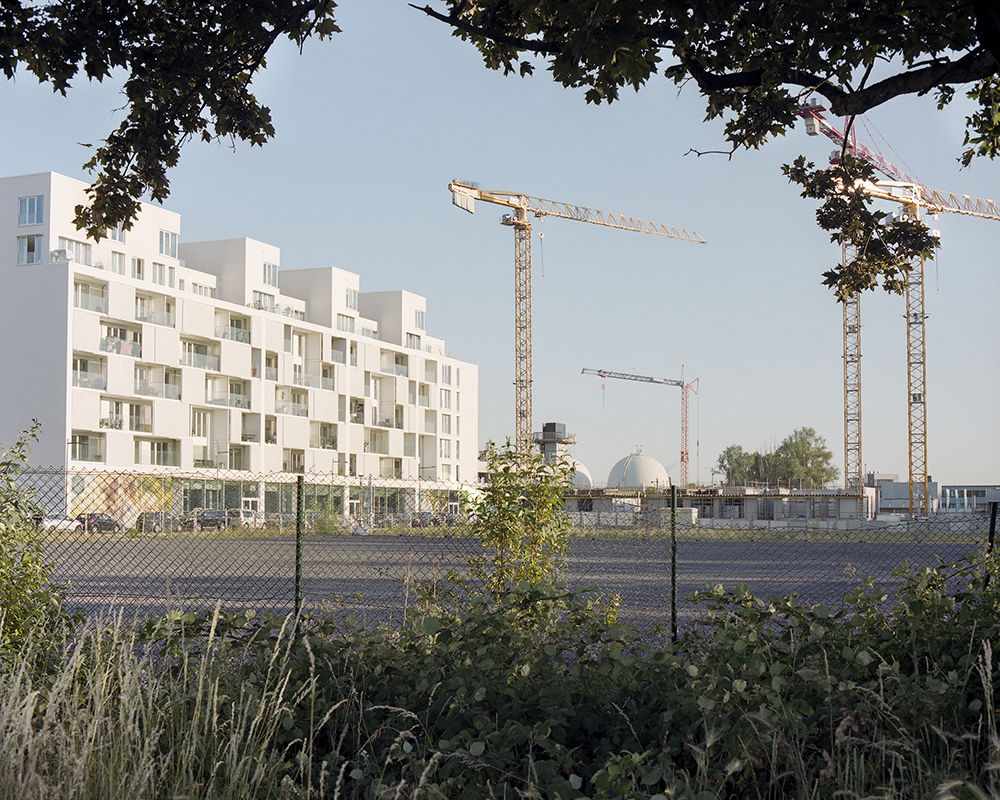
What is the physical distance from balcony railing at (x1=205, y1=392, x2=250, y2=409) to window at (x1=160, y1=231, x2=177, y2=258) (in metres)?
8.32

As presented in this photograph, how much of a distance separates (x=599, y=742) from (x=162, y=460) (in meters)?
49.2

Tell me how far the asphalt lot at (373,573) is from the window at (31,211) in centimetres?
2028

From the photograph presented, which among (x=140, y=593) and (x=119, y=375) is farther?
(x=119, y=375)

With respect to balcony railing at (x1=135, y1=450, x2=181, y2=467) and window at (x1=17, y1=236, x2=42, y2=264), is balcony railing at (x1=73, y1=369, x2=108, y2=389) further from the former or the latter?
window at (x1=17, y1=236, x2=42, y2=264)

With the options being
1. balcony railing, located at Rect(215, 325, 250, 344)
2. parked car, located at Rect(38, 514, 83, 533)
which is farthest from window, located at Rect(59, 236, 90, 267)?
parked car, located at Rect(38, 514, 83, 533)

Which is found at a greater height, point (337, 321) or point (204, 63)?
point (337, 321)

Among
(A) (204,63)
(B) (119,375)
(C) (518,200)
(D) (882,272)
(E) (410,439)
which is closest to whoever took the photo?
(A) (204,63)

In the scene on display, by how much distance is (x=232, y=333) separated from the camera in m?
54.2

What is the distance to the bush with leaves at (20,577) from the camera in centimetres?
566

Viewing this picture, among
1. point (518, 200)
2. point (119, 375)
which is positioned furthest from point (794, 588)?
point (518, 200)

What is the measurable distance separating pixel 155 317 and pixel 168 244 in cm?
513

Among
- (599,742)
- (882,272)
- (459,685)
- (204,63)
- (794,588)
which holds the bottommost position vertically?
(794,588)

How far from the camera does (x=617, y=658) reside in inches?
183

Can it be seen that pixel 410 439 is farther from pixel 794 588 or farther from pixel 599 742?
pixel 599 742
